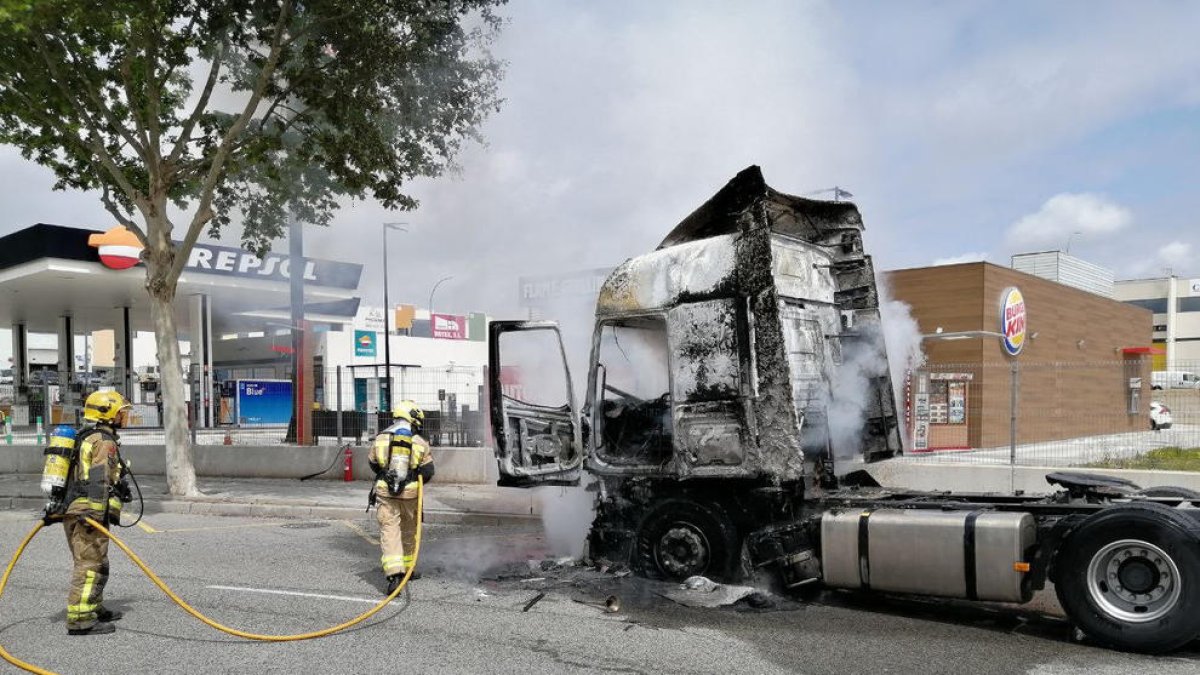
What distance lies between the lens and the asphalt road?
476cm

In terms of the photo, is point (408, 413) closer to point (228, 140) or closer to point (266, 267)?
point (228, 140)

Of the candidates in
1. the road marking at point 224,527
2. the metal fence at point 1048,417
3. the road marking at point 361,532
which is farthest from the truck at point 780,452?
the road marking at point 224,527

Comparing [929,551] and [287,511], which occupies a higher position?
[929,551]

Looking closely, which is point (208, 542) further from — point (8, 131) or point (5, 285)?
point (5, 285)

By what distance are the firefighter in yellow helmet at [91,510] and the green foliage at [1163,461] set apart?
394 inches

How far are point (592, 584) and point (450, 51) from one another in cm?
885

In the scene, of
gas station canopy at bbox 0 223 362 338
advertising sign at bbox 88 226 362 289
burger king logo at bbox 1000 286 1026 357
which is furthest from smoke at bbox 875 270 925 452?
gas station canopy at bbox 0 223 362 338

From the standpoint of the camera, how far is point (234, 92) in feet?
44.8

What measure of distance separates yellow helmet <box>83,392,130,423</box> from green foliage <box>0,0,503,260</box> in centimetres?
667

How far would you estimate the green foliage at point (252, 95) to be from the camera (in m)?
11.6

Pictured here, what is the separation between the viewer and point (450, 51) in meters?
12.5

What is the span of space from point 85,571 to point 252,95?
28.5 feet

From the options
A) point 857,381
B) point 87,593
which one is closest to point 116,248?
point 87,593

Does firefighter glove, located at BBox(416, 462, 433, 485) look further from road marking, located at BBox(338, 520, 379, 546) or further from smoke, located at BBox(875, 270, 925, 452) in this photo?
smoke, located at BBox(875, 270, 925, 452)
